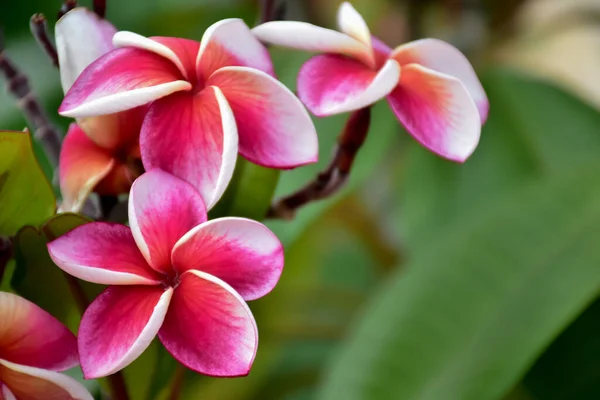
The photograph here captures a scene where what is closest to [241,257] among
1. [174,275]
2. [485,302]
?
[174,275]

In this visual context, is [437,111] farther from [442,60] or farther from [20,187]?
[20,187]

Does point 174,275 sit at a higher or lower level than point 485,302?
higher

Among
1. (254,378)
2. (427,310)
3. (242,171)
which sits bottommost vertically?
(254,378)

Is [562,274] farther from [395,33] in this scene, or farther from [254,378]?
[395,33]

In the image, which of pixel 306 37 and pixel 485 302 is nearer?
pixel 306 37

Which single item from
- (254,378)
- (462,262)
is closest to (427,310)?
(462,262)

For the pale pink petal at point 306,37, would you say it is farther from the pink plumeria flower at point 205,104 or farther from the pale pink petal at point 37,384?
the pale pink petal at point 37,384
